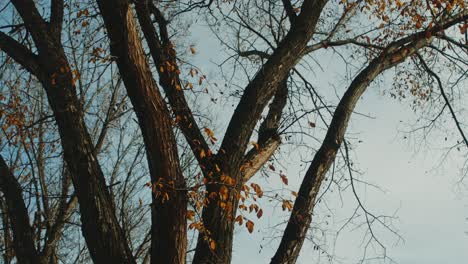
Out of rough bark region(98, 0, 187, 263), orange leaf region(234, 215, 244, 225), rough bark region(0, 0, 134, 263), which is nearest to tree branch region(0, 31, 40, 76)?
rough bark region(0, 0, 134, 263)

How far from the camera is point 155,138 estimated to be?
418cm

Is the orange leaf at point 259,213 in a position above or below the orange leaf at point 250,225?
above

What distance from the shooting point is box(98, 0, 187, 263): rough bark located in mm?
4160

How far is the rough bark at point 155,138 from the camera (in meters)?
4.16

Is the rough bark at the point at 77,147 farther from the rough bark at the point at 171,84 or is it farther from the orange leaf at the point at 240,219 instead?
the orange leaf at the point at 240,219

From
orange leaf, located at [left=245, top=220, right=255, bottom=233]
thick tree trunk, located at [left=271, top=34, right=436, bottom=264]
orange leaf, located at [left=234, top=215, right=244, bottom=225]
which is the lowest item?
orange leaf, located at [left=245, top=220, right=255, bottom=233]

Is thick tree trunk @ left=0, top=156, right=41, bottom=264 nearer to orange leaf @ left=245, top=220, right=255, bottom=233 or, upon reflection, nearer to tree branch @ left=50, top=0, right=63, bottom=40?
tree branch @ left=50, top=0, right=63, bottom=40

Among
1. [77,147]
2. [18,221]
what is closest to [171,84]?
[77,147]

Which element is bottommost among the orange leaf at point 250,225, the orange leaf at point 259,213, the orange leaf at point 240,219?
the orange leaf at point 250,225

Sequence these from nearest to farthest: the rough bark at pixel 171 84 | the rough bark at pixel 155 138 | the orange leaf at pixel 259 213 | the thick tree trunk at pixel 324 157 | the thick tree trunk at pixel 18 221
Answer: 1. the rough bark at pixel 155 138
2. the orange leaf at pixel 259 213
3. the rough bark at pixel 171 84
4. the thick tree trunk at pixel 324 157
5. the thick tree trunk at pixel 18 221

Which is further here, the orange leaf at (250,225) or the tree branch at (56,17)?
the tree branch at (56,17)

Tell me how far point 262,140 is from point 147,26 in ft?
5.47

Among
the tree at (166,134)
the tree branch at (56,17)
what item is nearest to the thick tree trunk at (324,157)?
the tree at (166,134)

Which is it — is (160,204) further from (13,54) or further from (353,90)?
(353,90)
